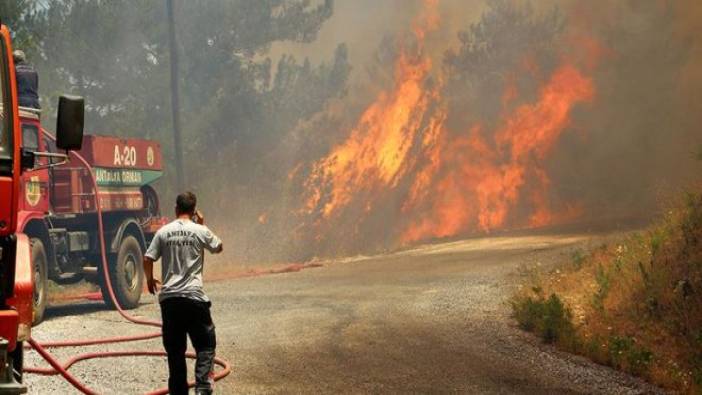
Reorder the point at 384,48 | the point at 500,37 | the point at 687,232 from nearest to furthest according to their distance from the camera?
1. the point at 687,232
2. the point at 384,48
3. the point at 500,37

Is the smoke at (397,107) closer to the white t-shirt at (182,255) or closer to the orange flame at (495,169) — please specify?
the orange flame at (495,169)

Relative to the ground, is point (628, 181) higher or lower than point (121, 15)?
lower

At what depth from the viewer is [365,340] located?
12.8 m

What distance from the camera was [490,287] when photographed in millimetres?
18578

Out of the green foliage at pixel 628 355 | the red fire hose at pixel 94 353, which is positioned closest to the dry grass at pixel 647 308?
the green foliage at pixel 628 355

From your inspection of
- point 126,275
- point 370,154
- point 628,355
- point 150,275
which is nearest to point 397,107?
point 370,154

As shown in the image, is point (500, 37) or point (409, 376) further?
point (500, 37)

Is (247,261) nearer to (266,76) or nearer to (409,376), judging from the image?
(266,76)

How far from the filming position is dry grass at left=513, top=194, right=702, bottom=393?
11305 millimetres

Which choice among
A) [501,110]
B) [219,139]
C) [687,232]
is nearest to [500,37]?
[501,110]

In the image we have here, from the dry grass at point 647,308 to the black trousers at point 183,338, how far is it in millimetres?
5096

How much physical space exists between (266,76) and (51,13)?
8.00 m

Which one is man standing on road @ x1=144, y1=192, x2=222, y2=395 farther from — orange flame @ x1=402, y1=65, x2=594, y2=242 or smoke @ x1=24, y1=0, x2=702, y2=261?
orange flame @ x1=402, y1=65, x2=594, y2=242

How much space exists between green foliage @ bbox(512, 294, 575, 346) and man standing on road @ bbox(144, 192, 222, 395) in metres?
5.87
